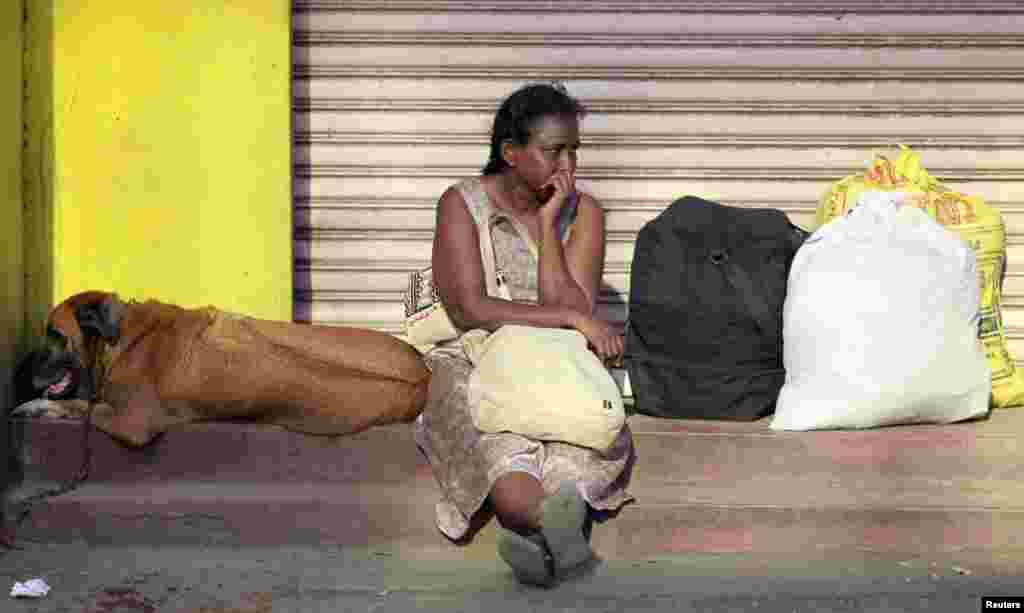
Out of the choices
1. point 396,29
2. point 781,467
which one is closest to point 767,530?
point 781,467

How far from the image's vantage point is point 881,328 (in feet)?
17.0

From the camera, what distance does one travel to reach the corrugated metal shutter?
6.03 metres

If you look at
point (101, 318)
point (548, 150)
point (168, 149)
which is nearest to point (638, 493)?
point (548, 150)

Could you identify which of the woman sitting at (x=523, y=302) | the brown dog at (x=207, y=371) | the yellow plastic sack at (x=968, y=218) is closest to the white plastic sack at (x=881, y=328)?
the yellow plastic sack at (x=968, y=218)

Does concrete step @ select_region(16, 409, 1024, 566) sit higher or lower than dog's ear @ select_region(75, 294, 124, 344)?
lower

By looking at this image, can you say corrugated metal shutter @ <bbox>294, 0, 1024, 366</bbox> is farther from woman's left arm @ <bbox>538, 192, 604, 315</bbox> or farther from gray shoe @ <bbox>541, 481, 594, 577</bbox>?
gray shoe @ <bbox>541, 481, 594, 577</bbox>

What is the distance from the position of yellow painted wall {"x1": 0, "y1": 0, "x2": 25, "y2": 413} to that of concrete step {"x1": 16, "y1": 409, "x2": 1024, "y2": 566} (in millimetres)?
266

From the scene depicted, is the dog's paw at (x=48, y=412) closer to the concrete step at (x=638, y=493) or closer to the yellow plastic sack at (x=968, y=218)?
the concrete step at (x=638, y=493)

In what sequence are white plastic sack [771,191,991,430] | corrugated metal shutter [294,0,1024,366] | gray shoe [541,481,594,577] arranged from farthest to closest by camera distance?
corrugated metal shutter [294,0,1024,366] < white plastic sack [771,191,991,430] < gray shoe [541,481,594,577]

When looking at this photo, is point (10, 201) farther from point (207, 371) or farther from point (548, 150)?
point (548, 150)

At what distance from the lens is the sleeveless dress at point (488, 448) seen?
483cm

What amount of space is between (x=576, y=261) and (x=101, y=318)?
5.10 ft

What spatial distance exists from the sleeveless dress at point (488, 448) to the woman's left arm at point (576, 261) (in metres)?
0.08

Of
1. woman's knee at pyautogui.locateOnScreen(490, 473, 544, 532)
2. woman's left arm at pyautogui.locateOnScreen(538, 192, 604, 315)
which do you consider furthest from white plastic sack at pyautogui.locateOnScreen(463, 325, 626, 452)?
woman's left arm at pyautogui.locateOnScreen(538, 192, 604, 315)
